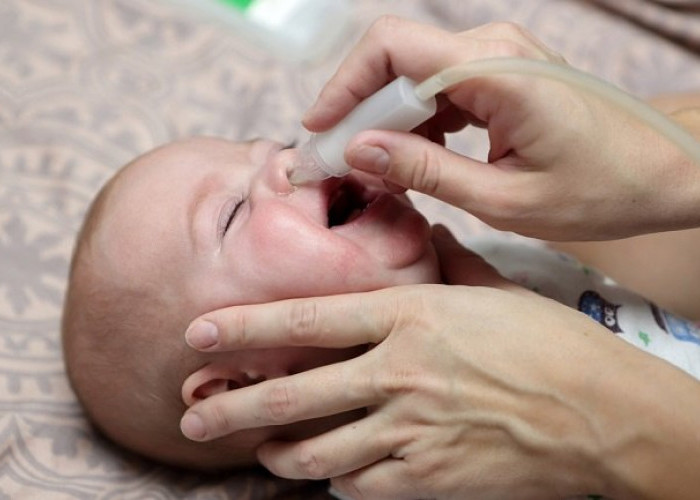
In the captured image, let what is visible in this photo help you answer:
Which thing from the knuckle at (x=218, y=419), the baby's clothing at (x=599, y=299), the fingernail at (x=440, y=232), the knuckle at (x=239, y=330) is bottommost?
the knuckle at (x=218, y=419)

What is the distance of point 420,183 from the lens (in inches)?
36.8

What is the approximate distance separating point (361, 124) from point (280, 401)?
0.32 m

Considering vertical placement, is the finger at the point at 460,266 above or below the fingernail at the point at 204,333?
above

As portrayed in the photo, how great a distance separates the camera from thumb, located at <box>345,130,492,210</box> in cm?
92

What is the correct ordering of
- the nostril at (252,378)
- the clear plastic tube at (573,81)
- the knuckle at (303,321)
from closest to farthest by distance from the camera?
1. the clear plastic tube at (573,81)
2. the knuckle at (303,321)
3. the nostril at (252,378)

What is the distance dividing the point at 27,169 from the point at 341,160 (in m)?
0.76

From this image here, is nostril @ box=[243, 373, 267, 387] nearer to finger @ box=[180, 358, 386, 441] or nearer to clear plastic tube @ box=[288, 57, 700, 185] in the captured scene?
finger @ box=[180, 358, 386, 441]

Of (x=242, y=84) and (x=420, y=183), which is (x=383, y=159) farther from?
(x=242, y=84)

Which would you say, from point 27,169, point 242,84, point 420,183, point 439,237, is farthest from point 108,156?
point 420,183

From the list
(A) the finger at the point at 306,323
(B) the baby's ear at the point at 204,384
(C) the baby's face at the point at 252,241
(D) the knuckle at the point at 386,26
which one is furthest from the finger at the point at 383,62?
(B) the baby's ear at the point at 204,384

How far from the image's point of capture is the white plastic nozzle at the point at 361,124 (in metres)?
0.92

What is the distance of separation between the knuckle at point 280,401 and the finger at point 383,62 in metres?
0.31

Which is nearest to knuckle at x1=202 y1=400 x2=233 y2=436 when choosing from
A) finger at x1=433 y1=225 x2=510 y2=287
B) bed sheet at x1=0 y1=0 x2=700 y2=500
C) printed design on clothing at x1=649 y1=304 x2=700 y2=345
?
bed sheet at x1=0 y1=0 x2=700 y2=500

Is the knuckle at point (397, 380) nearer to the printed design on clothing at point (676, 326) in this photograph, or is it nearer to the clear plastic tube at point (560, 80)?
the clear plastic tube at point (560, 80)
